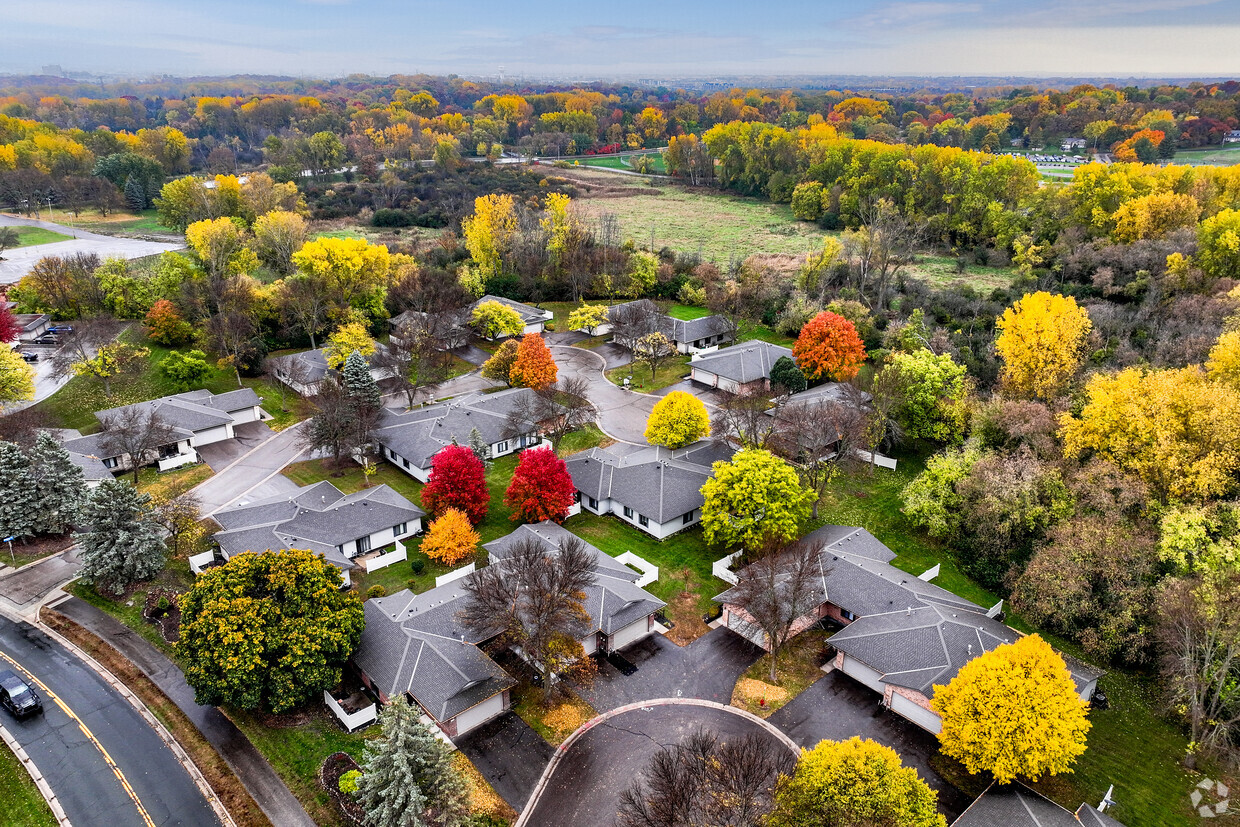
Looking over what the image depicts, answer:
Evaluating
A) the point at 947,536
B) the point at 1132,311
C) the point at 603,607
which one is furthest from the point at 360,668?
the point at 1132,311

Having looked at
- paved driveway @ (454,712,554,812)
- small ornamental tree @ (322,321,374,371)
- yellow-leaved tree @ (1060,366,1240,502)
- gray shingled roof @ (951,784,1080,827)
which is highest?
yellow-leaved tree @ (1060,366,1240,502)

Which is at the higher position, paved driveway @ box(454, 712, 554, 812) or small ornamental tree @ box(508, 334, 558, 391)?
small ornamental tree @ box(508, 334, 558, 391)

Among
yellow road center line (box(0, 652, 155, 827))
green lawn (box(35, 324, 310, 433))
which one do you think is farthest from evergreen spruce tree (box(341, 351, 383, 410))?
yellow road center line (box(0, 652, 155, 827))

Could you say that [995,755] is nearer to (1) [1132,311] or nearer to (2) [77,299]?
(1) [1132,311]

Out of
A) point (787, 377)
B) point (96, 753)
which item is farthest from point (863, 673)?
point (96, 753)

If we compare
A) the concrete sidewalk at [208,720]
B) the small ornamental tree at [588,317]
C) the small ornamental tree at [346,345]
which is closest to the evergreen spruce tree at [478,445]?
the small ornamental tree at [346,345]

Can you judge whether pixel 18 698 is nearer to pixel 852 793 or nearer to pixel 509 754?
pixel 509 754

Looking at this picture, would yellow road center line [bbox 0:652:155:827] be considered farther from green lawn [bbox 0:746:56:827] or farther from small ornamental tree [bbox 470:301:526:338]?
small ornamental tree [bbox 470:301:526:338]
